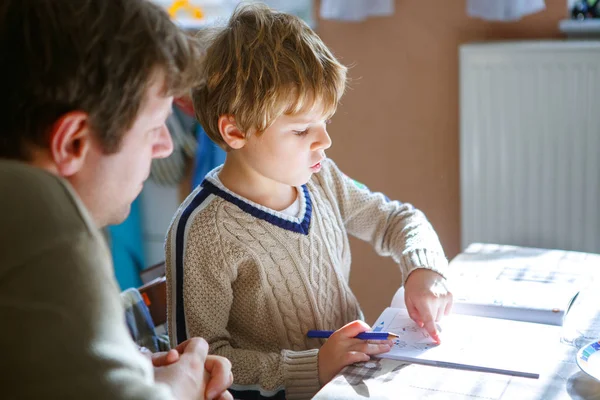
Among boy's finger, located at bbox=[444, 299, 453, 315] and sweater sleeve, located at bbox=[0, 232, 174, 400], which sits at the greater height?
sweater sleeve, located at bbox=[0, 232, 174, 400]

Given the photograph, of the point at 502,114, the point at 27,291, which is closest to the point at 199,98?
the point at 27,291

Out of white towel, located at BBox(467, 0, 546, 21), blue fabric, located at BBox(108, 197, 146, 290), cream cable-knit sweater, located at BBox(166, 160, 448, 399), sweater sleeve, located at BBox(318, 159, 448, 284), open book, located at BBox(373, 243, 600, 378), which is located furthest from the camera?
blue fabric, located at BBox(108, 197, 146, 290)

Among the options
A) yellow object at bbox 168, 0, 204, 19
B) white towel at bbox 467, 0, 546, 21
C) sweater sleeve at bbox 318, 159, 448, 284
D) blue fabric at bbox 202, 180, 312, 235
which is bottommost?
sweater sleeve at bbox 318, 159, 448, 284

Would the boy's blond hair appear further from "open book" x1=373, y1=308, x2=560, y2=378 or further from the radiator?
the radiator

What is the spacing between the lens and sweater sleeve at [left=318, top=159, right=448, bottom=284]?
5.09 ft

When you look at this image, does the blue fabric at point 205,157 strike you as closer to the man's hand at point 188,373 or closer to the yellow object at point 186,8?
the yellow object at point 186,8

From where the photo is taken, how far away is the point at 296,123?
1318mm

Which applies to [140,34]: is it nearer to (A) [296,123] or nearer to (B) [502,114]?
(A) [296,123]

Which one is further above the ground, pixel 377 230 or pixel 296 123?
pixel 296 123

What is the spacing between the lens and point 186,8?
3.12 metres

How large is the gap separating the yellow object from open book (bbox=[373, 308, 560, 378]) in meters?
2.12

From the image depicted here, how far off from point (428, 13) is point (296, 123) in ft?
4.42

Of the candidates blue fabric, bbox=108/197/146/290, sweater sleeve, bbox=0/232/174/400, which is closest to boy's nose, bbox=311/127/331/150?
sweater sleeve, bbox=0/232/174/400

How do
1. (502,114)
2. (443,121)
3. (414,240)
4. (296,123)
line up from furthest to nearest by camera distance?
(443,121) → (502,114) → (414,240) → (296,123)
